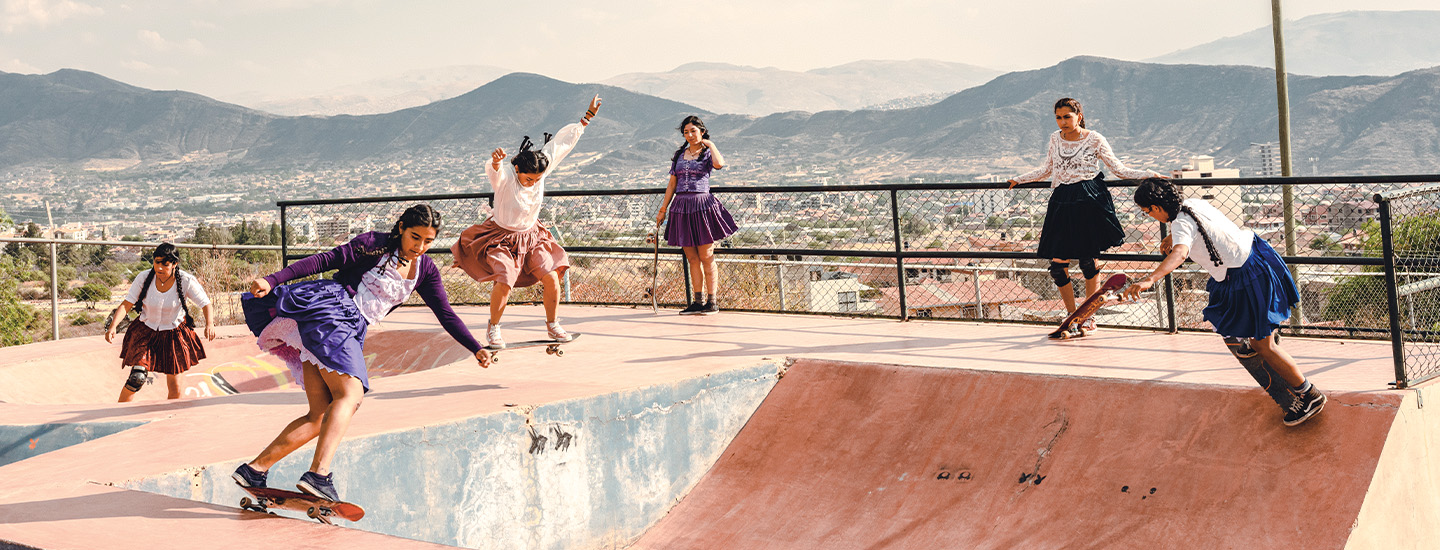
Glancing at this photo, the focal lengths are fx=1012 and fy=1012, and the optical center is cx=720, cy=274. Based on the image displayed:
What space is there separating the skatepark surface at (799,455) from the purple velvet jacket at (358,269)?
774mm

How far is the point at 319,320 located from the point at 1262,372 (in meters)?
4.08

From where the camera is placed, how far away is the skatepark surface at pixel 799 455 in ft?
14.0

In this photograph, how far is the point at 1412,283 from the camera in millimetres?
5090

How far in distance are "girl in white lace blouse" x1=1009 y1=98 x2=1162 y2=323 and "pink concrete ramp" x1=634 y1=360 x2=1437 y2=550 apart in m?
1.31

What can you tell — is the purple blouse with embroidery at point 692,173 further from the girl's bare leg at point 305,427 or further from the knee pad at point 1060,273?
the girl's bare leg at point 305,427

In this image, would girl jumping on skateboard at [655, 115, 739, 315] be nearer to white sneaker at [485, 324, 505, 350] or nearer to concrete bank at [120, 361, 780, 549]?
white sneaker at [485, 324, 505, 350]

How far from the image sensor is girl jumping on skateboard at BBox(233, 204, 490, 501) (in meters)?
3.93

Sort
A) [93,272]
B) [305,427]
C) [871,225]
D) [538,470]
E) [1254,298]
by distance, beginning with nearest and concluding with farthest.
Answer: [305,427] → [1254,298] → [538,470] → [871,225] → [93,272]

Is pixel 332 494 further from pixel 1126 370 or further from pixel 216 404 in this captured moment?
pixel 1126 370

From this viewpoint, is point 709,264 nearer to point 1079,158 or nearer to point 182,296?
point 1079,158

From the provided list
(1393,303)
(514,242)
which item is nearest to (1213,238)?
(1393,303)

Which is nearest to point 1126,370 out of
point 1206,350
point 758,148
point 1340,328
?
point 1206,350

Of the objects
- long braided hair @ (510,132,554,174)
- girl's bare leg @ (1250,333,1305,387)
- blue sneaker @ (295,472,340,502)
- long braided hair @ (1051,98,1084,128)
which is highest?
long braided hair @ (1051,98,1084,128)

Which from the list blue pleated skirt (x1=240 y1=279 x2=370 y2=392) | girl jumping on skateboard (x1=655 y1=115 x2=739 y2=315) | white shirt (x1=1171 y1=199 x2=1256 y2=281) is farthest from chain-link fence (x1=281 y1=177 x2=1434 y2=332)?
blue pleated skirt (x1=240 y1=279 x2=370 y2=392)
